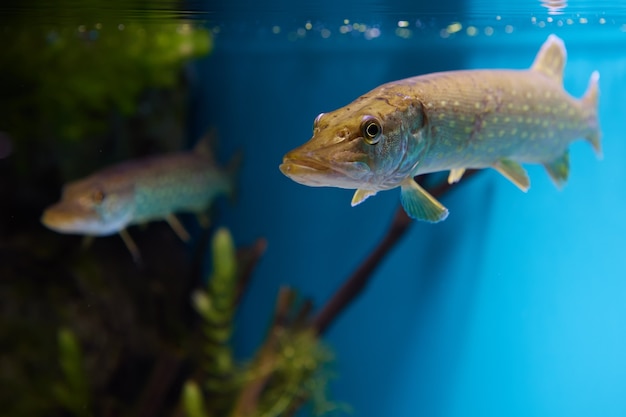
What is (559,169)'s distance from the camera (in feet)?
9.17

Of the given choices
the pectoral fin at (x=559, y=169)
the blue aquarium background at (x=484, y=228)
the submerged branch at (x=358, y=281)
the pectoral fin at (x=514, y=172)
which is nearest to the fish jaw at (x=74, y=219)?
the blue aquarium background at (x=484, y=228)

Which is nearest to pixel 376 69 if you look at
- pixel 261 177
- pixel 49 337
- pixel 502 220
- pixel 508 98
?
pixel 502 220

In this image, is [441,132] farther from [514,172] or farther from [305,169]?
[305,169]

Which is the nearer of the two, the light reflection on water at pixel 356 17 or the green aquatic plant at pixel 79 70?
the light reflection on water at pixel 356 17

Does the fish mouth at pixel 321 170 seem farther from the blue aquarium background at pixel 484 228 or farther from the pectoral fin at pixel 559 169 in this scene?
the blue aquarium background at pixel 484 228

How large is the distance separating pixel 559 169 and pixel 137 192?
11.0 feet

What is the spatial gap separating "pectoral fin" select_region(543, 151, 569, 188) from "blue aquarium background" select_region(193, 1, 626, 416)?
1.27m

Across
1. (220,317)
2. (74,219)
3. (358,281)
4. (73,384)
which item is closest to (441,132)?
(74,219)

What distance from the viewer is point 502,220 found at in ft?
14.9

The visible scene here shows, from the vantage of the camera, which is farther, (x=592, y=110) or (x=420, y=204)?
(x=592, y=110)

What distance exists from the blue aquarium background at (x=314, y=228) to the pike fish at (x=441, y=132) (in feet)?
2.87

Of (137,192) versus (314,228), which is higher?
(137,192)

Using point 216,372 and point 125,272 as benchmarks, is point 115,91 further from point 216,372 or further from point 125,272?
point 216,372

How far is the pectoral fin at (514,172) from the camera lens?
8.20 ft
